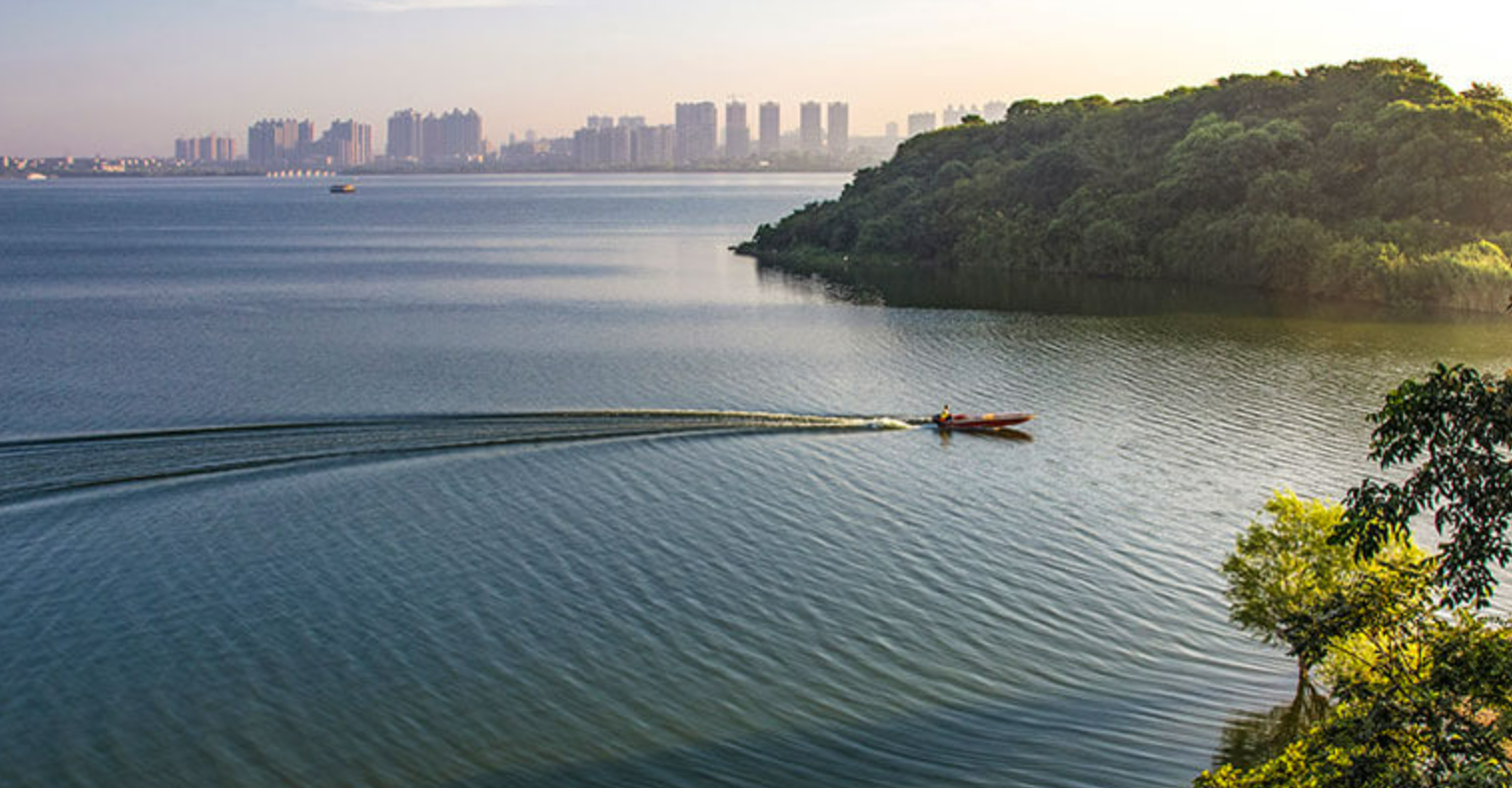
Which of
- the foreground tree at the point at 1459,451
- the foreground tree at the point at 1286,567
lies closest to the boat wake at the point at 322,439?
the foreground tree at the point at 1286,567

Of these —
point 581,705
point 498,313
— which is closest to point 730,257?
point 498,313

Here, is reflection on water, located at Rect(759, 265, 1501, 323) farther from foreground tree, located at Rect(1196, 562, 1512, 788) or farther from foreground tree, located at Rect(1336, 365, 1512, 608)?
foreground tree, located at Rect(1336, 365, 1512, 608)

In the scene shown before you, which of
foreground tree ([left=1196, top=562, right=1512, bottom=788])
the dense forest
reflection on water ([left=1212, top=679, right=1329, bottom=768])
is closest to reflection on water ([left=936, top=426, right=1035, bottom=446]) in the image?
reflection on water ([left=1212, top=679, right=1329, bottom=768])

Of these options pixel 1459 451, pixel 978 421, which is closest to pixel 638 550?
pixel 978 421

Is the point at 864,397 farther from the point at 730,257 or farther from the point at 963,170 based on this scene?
the point at 963,170

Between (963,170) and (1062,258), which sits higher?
(963,170)

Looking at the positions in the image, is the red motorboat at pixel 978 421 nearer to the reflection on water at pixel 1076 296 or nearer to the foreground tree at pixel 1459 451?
the foreground tree at pixel 1459 451
